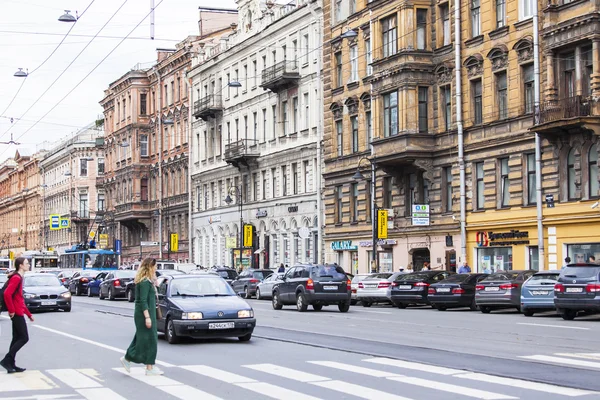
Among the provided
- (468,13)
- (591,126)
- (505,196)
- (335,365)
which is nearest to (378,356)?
(335,365)

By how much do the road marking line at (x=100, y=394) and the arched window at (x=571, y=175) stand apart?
92.6 ft

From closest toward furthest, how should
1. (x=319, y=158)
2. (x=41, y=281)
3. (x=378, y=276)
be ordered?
(x=41, y=281), (x=378, y=276), (x=319, y=158)

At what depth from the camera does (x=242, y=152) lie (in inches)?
2702

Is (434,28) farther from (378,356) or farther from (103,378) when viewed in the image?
(103,378)

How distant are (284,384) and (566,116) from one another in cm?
2668

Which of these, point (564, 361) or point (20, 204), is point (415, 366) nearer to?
point (564, 361)

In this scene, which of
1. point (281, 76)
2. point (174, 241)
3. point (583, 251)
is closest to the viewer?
point (583, 251)

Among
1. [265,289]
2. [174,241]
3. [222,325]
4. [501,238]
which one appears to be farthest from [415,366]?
[174,241]

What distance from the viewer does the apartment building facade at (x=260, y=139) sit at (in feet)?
199

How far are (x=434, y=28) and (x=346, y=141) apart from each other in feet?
33.4

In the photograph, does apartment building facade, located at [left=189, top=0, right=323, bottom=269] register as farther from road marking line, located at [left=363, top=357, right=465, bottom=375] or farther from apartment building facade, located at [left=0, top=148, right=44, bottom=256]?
apartment building facade, located at [left=0, top=148, right=44, bottom=256]

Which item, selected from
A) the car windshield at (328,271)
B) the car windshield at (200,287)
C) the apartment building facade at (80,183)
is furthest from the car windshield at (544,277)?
the apartment building facade at (80,183)

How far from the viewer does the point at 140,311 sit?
15.5m

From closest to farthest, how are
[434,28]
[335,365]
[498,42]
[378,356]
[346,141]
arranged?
[335,365], [378,356], [498,42], [434,28], [346,141]
